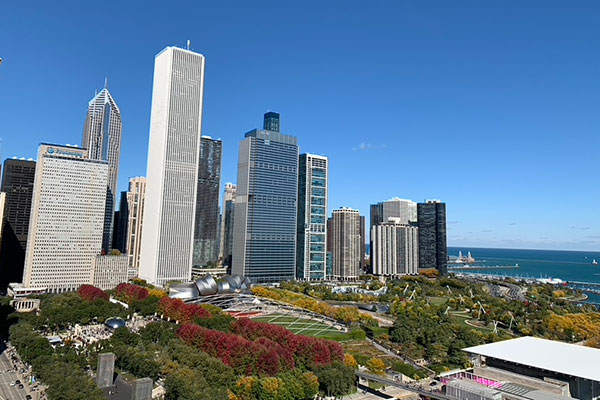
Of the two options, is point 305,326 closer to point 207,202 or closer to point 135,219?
point 207,202

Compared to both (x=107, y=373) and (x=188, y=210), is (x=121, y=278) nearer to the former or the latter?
(x=188, y=210)

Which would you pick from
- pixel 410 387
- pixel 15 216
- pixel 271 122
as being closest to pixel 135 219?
pixel 15 216

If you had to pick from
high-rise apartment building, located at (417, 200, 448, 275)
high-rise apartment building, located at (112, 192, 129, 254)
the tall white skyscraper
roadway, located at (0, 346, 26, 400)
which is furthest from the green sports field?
high-rise apartment building, located at (417, 200, 448, 275)

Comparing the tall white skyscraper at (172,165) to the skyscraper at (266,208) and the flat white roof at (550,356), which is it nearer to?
the skyscraper at (266,208)

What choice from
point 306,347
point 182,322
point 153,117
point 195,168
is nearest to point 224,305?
point 182,322

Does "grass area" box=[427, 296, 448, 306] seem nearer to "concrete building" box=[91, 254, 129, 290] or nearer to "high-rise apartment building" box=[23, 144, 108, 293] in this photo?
"concrete building" box=[91, 254, 129, 290]
